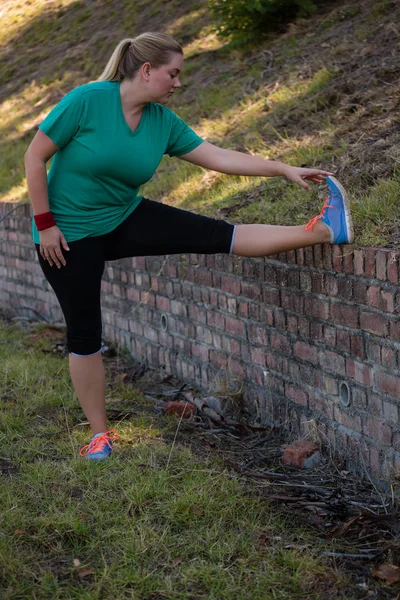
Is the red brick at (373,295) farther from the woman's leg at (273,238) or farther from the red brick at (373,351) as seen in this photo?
the woman's leg at (273,238)

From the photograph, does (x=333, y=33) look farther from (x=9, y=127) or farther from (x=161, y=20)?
(x=9, y=127)

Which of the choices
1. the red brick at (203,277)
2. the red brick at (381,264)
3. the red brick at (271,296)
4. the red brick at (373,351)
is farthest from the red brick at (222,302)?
the red brick at (381,264)

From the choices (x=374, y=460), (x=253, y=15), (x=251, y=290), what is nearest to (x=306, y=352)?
(x=251, y=290)

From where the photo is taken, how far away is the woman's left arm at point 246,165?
386 centimetres

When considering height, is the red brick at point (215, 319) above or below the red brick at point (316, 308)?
below

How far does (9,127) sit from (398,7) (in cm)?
504

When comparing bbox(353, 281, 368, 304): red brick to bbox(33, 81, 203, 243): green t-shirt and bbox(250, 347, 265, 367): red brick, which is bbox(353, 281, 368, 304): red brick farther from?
bbox(33, 81, 203, 243): green t-shirt

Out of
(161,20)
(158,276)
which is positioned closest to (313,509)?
(158,276)

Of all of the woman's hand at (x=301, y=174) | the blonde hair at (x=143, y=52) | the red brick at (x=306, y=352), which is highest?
the blonde hair at (x=143, y=52)

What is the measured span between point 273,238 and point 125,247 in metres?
0.69

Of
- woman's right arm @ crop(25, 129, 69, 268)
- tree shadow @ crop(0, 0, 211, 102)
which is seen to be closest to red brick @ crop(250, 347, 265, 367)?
woman's right arm @ crop(25, 129, 69, 268)

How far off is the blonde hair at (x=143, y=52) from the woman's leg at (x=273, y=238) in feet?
2.75

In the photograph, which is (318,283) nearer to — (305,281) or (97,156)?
(305,281)

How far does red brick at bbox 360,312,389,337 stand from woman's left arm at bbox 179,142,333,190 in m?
0.67
